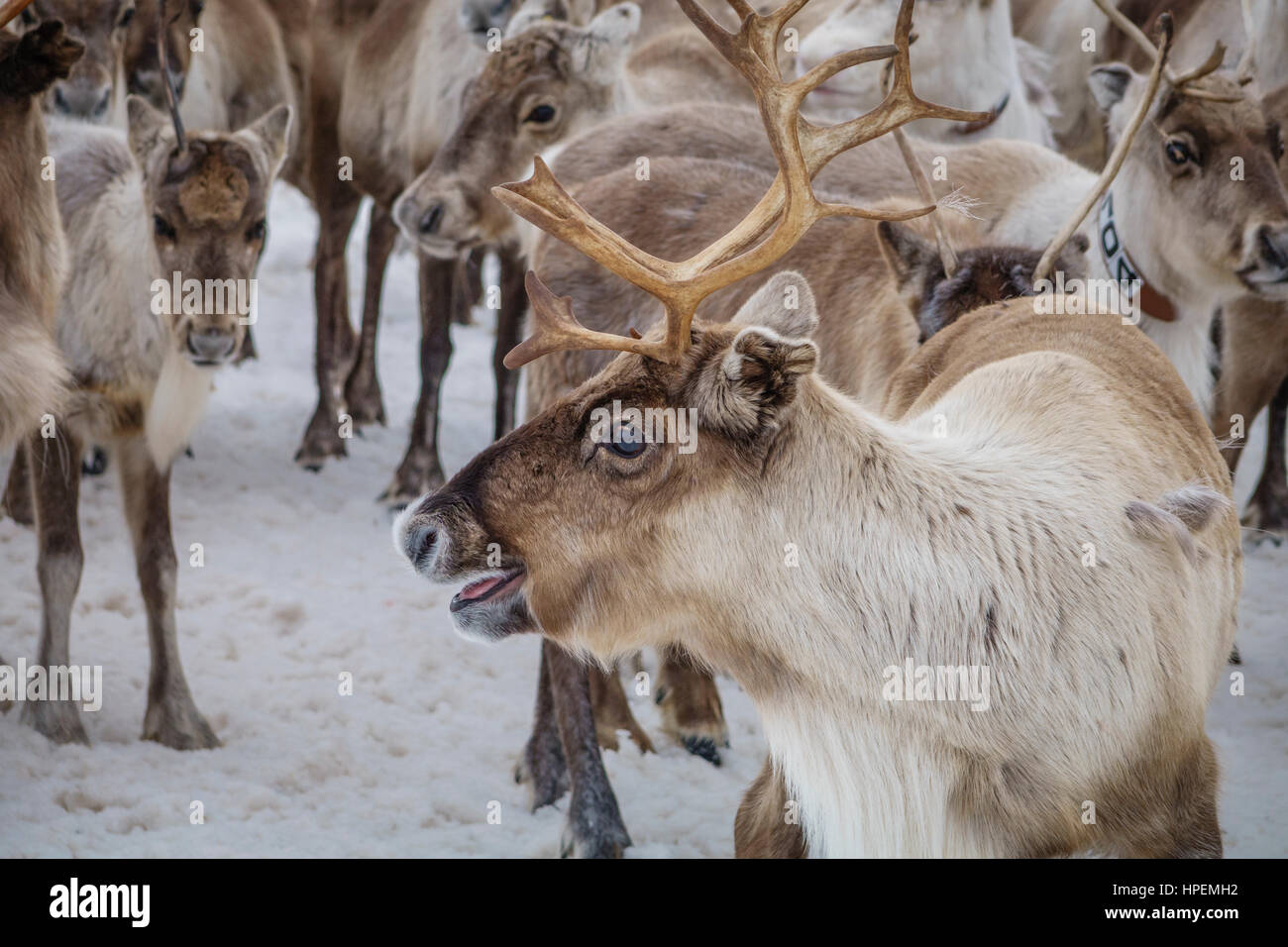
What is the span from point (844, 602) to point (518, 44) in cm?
351

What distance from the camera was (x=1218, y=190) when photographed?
13.7 feet

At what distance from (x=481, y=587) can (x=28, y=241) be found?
1.83m

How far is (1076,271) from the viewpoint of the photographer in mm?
3668

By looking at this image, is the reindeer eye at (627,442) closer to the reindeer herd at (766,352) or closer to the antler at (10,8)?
the reindeer herd at (766,352)

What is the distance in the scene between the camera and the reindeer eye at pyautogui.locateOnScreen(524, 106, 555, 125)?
17.2 ft

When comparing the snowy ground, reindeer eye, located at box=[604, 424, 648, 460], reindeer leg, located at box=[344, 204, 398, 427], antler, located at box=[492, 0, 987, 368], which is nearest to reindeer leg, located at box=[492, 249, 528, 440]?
the snowy ground

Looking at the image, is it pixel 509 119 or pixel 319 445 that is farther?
pixel 319 445

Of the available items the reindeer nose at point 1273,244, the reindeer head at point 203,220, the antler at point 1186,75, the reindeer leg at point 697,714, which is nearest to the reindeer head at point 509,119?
the reindeer head at point 203,220

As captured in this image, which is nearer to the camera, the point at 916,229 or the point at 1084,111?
the point at 916,229

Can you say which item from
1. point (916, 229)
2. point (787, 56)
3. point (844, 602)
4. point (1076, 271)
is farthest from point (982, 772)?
point (787, 56)

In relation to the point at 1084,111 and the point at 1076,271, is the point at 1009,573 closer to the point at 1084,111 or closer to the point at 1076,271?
the point at 1076,271

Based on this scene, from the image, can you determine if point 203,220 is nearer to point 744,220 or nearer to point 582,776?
point 582,776

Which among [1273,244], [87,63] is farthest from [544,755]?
[87,63]

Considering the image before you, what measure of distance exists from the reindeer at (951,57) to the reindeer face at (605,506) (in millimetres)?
3657
